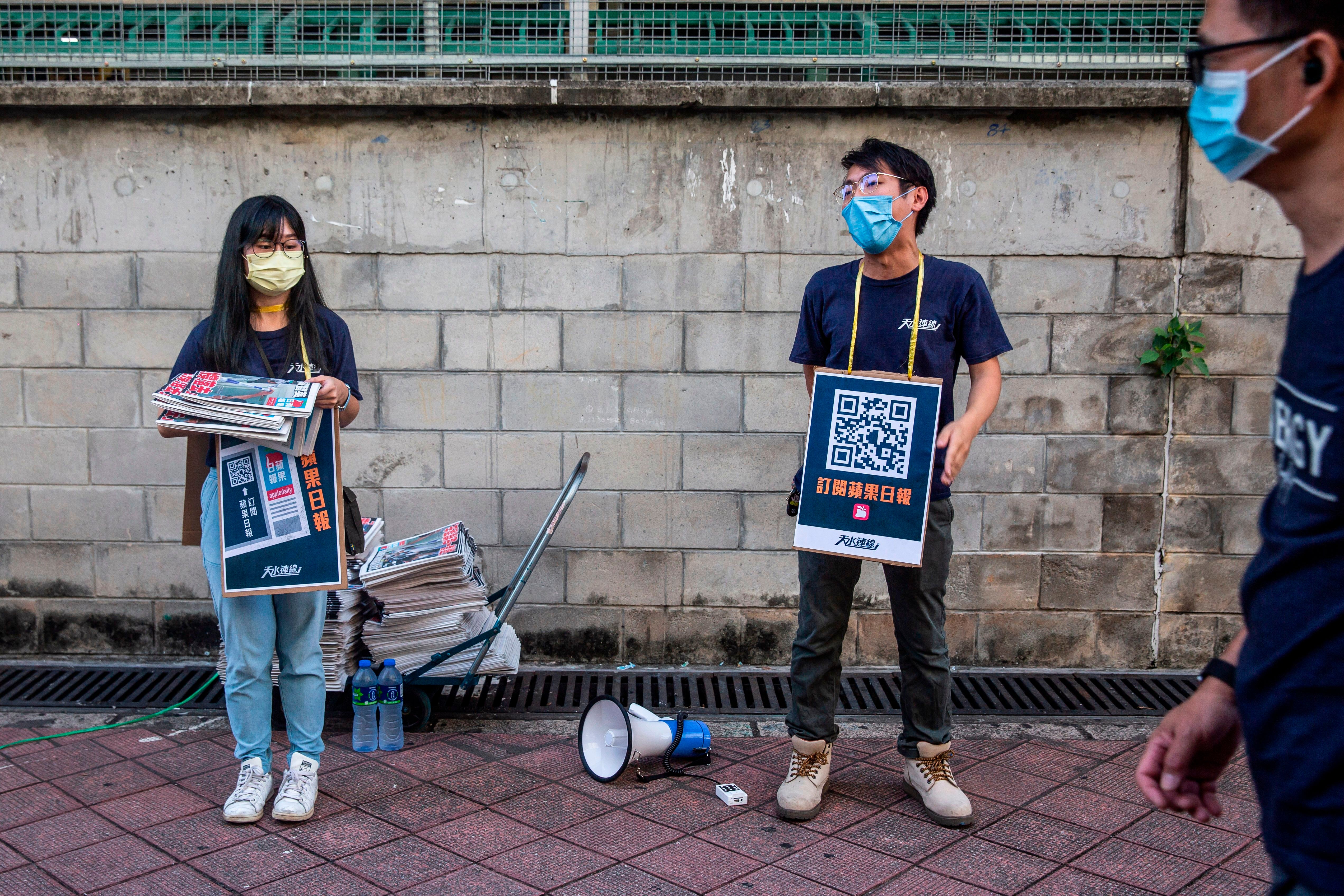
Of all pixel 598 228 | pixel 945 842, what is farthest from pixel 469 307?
pixel 945 842

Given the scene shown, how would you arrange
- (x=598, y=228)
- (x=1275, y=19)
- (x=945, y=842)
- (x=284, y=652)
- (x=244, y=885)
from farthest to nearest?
(x=598, y=228)
(x=284, y=652)
(x=945, y=842)
(x=244, y=885)
(x=1275, y=19)

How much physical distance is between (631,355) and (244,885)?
9.16 feet

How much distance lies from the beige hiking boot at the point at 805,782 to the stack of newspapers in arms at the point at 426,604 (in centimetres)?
136

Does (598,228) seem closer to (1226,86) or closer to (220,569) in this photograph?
(220,569)

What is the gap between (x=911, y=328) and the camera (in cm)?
323

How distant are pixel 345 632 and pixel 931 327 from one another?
261 centimetres

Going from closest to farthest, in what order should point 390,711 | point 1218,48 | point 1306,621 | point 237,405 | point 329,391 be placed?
point 1306,621
point 1218,48
point 237,405
point 329,391
point 390,711

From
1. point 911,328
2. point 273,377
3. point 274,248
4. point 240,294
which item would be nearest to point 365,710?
point 273,377

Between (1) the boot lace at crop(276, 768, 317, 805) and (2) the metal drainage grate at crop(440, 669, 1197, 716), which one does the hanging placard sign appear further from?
(2) the metal drainage grate at crop(440, 669, 1197, 716)

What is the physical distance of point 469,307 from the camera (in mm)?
4781

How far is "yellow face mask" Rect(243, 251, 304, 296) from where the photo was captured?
3199mm

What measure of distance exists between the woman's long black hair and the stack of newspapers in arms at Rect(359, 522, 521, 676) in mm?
1034

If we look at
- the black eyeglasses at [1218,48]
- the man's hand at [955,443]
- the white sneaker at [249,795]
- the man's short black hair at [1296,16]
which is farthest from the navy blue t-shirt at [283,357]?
the man's short black hair at [1296,16]

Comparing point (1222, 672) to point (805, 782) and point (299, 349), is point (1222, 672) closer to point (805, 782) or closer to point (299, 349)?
point (805, 782)
